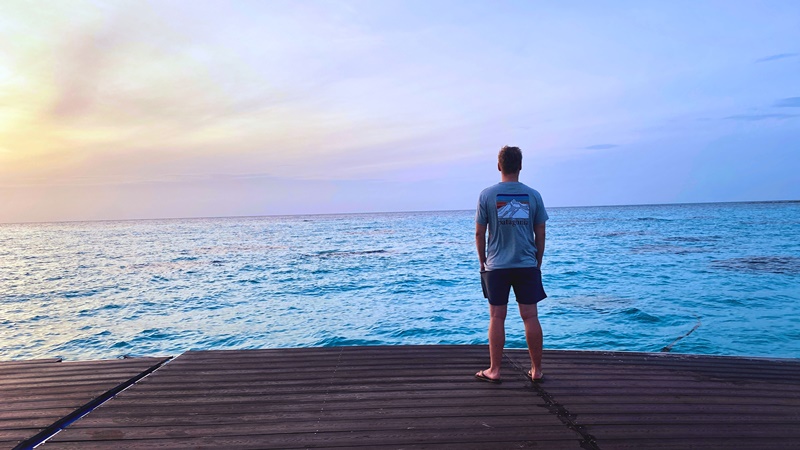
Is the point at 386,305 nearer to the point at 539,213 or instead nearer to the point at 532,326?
the point at 532,326

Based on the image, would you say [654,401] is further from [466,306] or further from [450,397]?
[466,306]

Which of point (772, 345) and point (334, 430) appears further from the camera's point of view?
point (772, 345)

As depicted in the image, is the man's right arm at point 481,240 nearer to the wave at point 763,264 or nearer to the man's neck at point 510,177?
the man's neck at point 510,177

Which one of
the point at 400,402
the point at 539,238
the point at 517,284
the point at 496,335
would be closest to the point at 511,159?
the point at 539,238

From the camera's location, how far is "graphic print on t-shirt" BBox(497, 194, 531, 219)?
448 cm

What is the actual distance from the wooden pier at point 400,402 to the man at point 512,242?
83 cm

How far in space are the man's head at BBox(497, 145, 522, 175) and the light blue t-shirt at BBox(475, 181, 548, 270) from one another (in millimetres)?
142

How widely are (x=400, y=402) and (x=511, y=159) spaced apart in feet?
8.61

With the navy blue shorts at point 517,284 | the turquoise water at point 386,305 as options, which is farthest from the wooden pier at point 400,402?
the turquoise water at point 386,305

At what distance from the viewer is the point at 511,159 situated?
4570mm

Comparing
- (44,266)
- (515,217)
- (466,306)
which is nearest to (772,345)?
(466,306)

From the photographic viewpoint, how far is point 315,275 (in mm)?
24484

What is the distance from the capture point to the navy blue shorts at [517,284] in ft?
14.7

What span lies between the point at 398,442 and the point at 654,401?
255 cm
